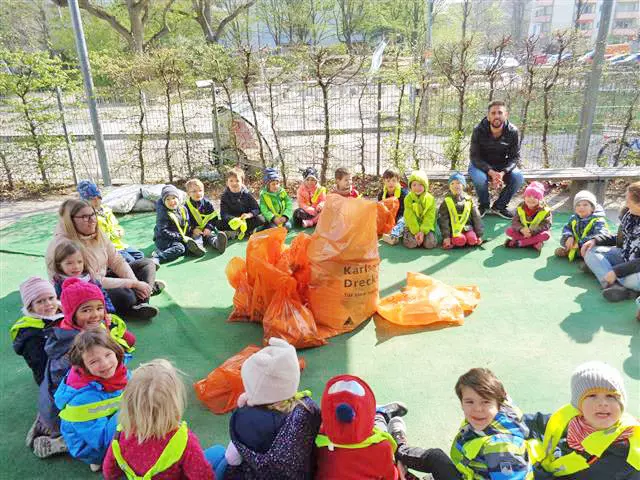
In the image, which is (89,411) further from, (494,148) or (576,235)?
(494,148)

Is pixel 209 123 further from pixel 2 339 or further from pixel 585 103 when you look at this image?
pixel 585 103

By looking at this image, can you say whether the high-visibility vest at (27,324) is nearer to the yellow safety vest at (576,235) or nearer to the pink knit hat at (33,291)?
the pink knit hat at (33,291)

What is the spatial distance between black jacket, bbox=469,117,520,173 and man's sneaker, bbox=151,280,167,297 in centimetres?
414

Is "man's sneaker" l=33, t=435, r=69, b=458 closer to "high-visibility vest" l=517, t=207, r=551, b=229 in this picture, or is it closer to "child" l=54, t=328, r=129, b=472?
"child" l=54, t=328, r=129, b=472

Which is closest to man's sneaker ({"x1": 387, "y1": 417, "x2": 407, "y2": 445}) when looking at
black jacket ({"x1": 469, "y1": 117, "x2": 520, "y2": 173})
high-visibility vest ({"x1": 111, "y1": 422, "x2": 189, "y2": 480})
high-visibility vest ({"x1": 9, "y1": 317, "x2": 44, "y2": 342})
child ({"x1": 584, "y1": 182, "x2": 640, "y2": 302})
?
high-visibility vest ({"x1": 111, "y1": 422, "x2": 189, "y2": 480})

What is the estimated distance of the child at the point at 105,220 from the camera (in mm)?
4555

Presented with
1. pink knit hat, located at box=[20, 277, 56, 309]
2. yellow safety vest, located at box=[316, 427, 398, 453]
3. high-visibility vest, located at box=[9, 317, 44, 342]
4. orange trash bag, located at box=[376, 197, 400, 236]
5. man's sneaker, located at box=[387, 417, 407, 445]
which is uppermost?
pink knit hat, located at box=[20, 277, 56, 309]

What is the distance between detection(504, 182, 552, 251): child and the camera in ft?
17.0

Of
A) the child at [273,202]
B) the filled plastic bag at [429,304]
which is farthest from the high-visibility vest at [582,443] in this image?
the child at [273,202]

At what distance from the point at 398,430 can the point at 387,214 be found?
3434 millimetres

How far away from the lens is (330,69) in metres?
A: 7.22

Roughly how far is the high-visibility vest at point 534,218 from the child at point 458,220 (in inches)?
16.7

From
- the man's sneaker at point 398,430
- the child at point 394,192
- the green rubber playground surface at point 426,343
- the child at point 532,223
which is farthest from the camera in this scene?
the child at point 394,192

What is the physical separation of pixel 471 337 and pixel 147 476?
246 cm
